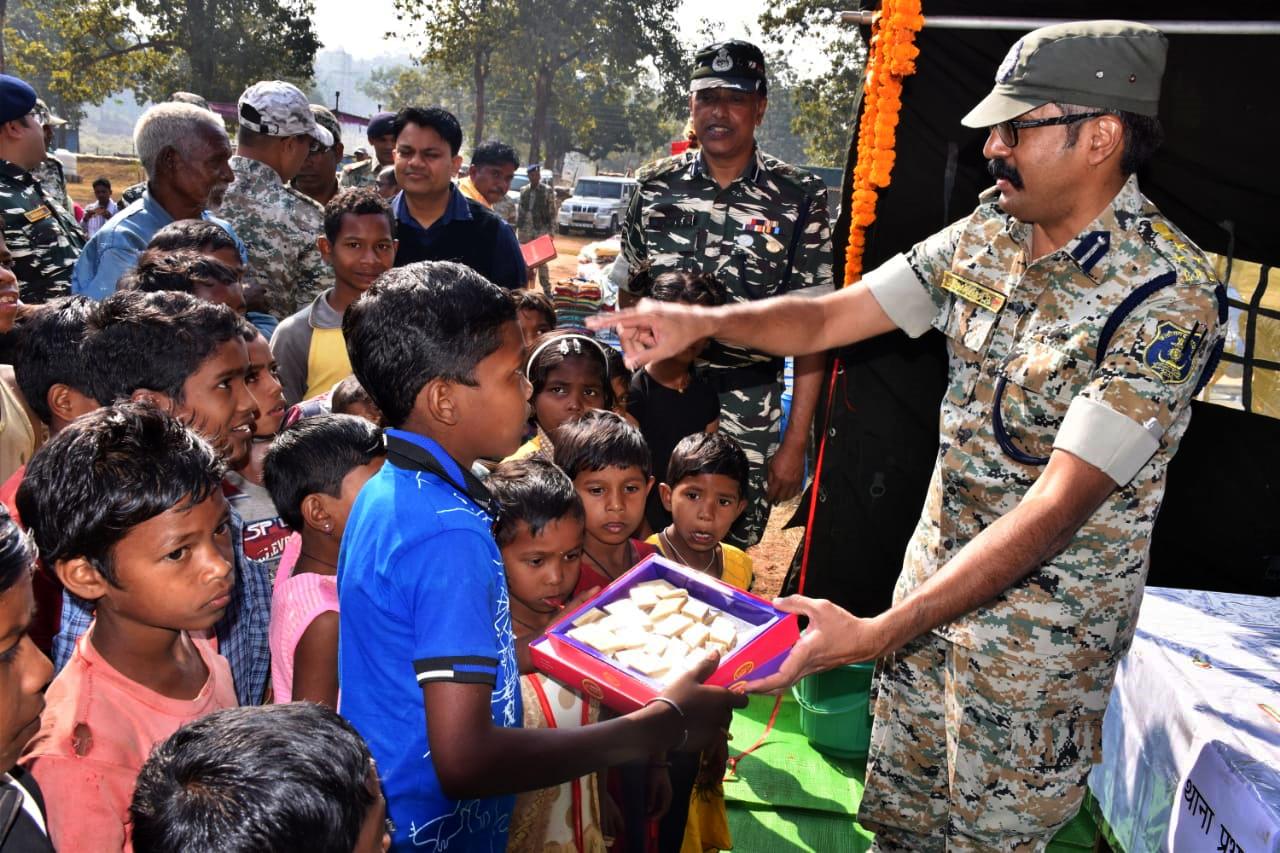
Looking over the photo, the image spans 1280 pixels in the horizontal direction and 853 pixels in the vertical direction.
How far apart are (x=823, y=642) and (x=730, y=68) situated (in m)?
2.64

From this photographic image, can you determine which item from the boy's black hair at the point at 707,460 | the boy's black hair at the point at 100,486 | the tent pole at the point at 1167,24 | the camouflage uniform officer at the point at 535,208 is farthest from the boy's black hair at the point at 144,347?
the camouflage uniform officer at the point at 535,208

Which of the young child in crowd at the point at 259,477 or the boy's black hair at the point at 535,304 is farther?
the boy's black hair at the point at 535,304

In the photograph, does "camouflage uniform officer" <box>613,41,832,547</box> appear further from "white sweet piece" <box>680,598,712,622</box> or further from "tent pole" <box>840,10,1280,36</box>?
"white sweet piece" <box>680,598,712,622</box>

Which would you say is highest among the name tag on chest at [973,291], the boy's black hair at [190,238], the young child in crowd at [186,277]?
the name tag on chest at [973,291]

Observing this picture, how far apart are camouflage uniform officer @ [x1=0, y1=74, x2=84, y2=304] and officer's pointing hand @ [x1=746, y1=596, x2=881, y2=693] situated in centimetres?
387

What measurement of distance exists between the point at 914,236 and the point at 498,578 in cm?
252

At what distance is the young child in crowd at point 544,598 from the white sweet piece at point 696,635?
1.39ft

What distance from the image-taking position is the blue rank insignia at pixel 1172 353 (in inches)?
82.3

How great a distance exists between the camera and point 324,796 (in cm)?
117

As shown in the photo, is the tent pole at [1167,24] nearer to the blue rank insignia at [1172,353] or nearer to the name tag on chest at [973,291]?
the name tag on chest at [973,291]

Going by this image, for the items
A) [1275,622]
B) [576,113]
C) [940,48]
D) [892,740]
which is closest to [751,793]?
[892,740]


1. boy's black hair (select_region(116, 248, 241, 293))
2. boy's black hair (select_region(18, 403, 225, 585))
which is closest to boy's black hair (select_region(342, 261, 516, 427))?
boy's black hair (select_region(18, 403, 225, 585))

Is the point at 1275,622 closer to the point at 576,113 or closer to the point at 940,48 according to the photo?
the point at 940,48

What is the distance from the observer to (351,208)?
3.67 meters
